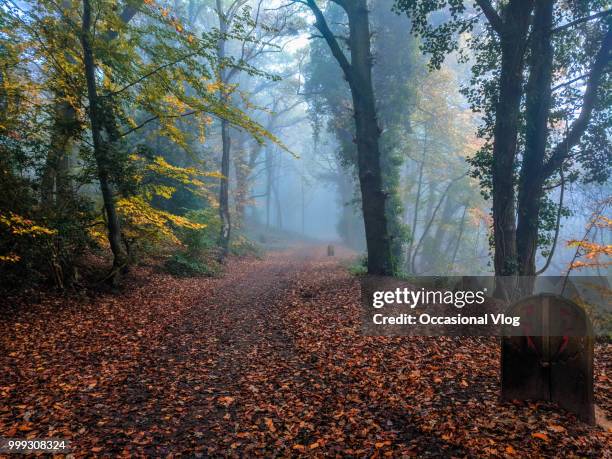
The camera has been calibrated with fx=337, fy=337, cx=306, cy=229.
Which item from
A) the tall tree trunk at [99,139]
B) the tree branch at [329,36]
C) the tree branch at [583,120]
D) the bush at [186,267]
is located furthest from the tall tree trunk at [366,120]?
the bush at [186,267]

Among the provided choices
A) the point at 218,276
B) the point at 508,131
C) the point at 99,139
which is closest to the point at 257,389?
the point at 99,139

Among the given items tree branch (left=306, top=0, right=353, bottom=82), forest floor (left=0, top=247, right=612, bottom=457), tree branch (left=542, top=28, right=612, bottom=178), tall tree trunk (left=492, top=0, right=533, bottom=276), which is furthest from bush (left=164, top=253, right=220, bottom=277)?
tree branch (left=542, top=28, right=612, bottom=178)

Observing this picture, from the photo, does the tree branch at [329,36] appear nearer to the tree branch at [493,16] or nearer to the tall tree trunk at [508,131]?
the tree branch at [493,16]

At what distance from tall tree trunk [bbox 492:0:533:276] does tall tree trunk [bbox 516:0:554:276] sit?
61cm

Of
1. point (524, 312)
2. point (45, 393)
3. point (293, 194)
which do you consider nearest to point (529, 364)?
point (524, 312)

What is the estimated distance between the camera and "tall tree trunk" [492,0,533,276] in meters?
7.52

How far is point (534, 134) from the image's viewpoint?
27.2ft

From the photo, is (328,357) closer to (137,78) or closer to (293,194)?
(137,78)

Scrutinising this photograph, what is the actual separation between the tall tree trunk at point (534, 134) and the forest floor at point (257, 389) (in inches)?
117

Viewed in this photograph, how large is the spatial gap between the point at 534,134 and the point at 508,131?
103 centimetres

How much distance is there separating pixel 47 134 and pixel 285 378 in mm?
7914

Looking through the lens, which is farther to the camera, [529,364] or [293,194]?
[293,194]

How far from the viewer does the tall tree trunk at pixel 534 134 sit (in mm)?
8016

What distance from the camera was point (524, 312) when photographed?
4004 millimetres
